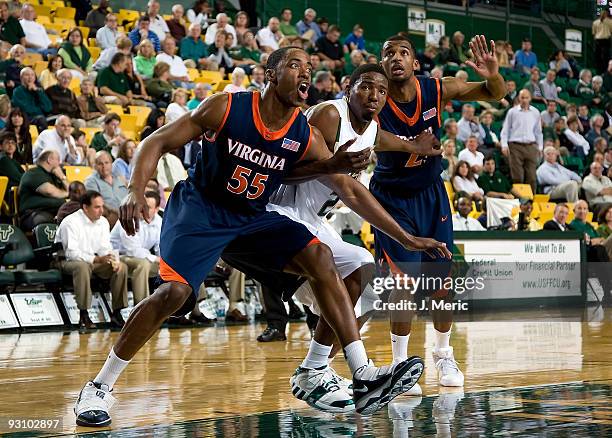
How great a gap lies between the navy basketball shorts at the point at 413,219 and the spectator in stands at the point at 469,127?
35.3 feet

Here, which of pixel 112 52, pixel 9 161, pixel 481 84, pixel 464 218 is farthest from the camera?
pixel 112 52

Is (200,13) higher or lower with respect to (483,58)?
higher

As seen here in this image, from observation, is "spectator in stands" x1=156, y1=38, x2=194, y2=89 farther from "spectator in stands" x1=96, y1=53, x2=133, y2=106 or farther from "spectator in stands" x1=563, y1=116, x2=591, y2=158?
"spectator in stands" x1=563, y1=116, x2=591, y2=158

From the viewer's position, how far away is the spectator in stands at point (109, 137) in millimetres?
12281

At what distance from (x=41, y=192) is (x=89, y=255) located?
3.41 ft

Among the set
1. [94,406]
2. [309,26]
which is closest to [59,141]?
[94,406]

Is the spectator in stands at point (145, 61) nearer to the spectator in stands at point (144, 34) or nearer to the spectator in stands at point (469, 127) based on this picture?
the spectator in stands at point (144, 34)

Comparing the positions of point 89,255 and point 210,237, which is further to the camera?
point 89,255

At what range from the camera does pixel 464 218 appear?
1330 cm

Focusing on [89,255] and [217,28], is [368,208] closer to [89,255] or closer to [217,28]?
[89,255]

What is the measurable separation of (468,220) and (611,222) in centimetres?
310

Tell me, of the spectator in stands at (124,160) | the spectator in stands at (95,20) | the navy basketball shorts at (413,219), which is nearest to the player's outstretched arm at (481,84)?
the navy basketball shorts at (413,219)

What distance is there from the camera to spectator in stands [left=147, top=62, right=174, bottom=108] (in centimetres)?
1434

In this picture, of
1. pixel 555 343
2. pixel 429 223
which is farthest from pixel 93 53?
pixel 429 223
